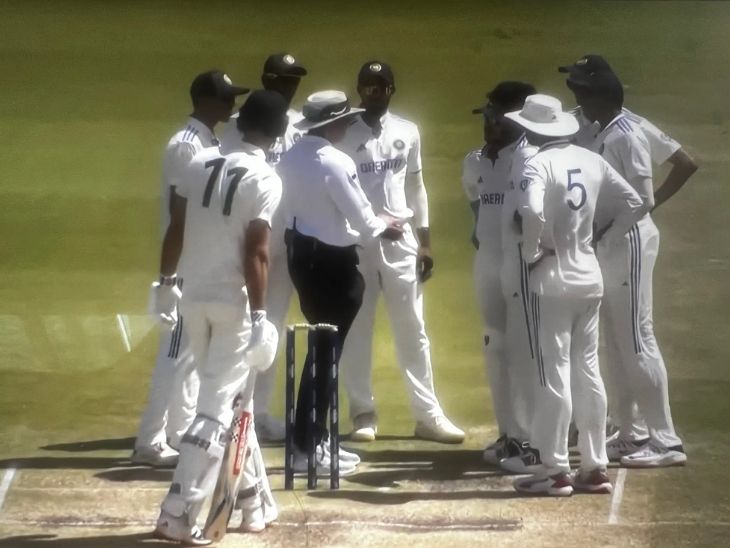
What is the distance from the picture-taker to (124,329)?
9969 millimetres

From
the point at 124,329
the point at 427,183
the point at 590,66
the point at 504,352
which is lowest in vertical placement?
the point at 504,352

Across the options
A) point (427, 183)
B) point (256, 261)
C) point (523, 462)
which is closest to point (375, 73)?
point (256, 261)

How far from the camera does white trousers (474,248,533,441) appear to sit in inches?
302

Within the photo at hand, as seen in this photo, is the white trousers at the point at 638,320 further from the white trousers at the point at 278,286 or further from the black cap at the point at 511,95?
the white trousers at the point at 278,286

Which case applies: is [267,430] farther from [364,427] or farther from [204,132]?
[204,132]

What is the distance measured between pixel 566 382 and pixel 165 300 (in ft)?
6.39

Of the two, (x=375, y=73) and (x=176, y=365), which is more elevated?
(x=375, y=73)

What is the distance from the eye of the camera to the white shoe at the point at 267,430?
26.6ft

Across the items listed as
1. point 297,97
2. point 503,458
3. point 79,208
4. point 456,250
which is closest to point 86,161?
point 79,208

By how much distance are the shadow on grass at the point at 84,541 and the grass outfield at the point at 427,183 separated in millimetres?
24

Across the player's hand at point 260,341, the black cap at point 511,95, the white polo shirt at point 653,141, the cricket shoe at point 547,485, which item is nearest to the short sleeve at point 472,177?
the black cap at point 511,95

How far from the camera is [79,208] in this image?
1238 cm

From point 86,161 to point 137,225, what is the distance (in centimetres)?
157

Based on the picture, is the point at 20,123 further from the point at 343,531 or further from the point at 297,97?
the point at 343,531
